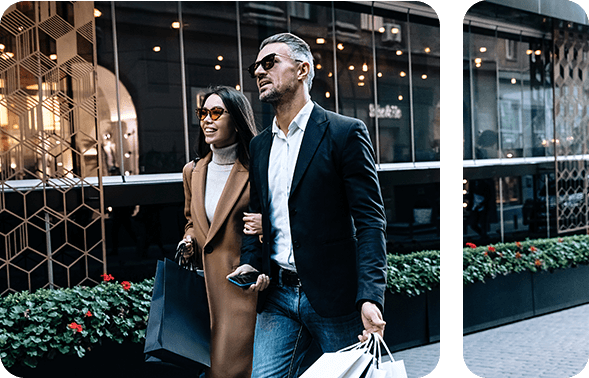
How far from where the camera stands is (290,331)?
297cm

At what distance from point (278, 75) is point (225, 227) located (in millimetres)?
1020

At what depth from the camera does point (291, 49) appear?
9.82ft

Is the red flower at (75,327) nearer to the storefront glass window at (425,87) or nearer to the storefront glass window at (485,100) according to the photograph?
the storefront glass window at (425,87)

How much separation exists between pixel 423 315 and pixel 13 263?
14.2 ft

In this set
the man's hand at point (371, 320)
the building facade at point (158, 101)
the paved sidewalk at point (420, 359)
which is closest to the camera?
the man's hand at point (371, 320)

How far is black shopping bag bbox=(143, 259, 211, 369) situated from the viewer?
127 inches

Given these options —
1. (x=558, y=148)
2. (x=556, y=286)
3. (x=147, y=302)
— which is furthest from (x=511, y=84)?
(x=147, y=302)

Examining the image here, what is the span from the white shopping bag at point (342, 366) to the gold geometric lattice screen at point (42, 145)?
3934 millimetres

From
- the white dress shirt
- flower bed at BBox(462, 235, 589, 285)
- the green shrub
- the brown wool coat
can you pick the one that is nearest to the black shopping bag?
the brown wool coat

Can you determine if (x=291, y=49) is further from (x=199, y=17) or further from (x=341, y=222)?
(x=199, y=17)

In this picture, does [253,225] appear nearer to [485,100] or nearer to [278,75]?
[278,75]

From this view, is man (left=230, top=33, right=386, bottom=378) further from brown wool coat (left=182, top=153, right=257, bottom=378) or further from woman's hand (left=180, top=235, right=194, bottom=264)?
woman's hand (left=180, top=235, right=194, bottom=264)

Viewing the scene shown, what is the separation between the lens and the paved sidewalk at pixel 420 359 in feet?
18.5

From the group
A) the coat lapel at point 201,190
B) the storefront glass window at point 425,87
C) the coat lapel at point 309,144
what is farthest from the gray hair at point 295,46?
the storefront glass window at point 425,87
